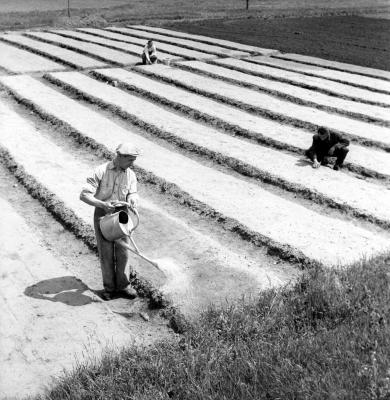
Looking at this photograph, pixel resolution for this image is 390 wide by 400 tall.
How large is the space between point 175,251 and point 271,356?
261 cm

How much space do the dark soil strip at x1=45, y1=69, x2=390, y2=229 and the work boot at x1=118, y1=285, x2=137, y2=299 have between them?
335 cm

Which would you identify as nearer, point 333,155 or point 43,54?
point 333,155

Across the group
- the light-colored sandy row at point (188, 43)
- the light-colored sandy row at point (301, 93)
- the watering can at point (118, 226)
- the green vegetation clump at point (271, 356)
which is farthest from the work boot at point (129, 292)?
the light-colored sandy row at point (188, 43)

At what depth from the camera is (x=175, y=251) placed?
6.95m

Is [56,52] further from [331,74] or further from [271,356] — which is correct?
[271,356]

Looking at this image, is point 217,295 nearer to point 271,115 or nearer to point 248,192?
point 248,192

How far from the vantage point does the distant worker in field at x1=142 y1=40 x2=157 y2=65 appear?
16.9 meters

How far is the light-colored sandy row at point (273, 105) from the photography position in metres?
11.4

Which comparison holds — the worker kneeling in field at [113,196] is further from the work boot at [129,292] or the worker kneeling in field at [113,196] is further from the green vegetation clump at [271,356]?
the green vegetation clump at [271,356]

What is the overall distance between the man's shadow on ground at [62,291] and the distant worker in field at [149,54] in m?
11.6

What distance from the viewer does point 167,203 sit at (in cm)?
848

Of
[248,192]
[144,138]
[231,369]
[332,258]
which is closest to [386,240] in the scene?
[332,258]

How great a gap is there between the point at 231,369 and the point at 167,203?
14.0ft

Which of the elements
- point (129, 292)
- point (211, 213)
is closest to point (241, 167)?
point (211, 213)
